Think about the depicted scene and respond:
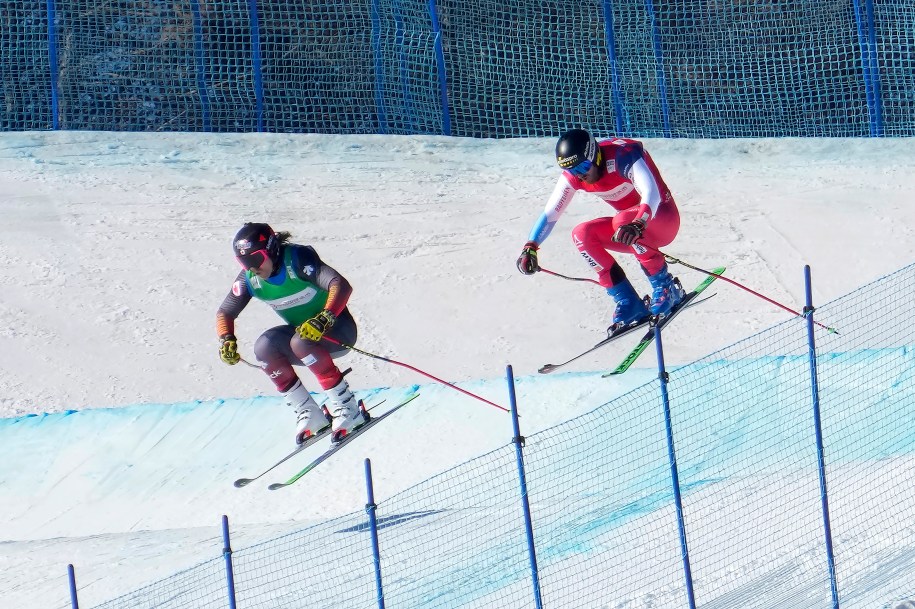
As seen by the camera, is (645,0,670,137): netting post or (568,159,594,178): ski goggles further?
(645,0,670,137): netting post

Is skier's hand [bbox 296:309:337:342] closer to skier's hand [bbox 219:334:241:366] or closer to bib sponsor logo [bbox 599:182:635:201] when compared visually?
skier's hand [bbox 219:334:241:366]

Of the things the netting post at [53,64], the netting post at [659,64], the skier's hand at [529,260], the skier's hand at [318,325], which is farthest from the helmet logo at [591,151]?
the netting post at [53,64]

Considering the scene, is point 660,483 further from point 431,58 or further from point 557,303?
point 431,58

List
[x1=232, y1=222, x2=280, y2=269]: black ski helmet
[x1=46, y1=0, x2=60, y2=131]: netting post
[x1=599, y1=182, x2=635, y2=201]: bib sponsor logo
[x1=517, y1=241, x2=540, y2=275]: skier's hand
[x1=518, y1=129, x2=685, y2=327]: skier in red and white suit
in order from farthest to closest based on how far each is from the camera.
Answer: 1. [x1=46, y1=0, x2=60, y2=131]: netting post
2. [x1=517, y1=241, x2=540, y2=275]: skier's hand
3. [x1=599, y1=182, x2=635, y2=201]: bib sponsor logo
4. [x1=518, y1=129, x2=685, y2=327]: skier in red and white suit
5. [x1=232, y1=222, x2=280, y2=269]: black ski helmet

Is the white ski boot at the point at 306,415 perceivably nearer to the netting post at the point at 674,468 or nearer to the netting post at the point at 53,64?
the netting post at the point at 674,468

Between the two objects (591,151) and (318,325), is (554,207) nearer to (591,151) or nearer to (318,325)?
(591,151)

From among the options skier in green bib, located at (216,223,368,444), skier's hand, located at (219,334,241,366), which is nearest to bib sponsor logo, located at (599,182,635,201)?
skier in green bib, located at (216,223,368,444)

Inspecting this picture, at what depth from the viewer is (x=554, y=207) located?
32.4 ft

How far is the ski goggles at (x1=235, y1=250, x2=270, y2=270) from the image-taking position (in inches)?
355

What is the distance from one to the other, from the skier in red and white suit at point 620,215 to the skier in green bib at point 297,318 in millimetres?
1403

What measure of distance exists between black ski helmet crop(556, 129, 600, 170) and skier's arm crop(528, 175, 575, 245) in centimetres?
33

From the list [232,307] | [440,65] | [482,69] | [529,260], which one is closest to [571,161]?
[529,260]

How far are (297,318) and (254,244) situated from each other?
674 mm

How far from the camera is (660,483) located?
10125 mm
